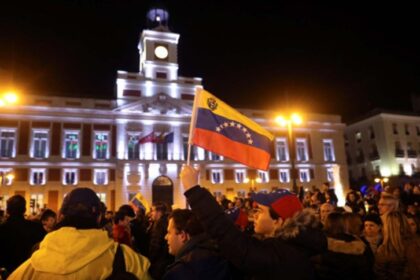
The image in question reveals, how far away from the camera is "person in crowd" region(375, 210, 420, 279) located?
363 cm

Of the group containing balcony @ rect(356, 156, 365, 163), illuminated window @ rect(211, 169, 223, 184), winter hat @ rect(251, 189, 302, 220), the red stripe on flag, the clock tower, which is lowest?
winter hat @ rect(251, 189, 302, 220)

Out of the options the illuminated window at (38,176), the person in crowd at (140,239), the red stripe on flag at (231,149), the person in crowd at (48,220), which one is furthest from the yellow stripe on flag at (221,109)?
the illuminated window at (38,176)

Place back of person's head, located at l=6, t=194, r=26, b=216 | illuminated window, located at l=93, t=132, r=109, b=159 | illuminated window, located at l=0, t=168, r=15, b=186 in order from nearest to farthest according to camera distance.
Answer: back of person's head, located at l=6, t=194, r=26, b=216, illuminated window, located at l=0, t=168, r=15, b=186, illuminated window, located at l=93, t=132, r=109, b=159

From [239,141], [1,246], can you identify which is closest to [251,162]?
[239,141]

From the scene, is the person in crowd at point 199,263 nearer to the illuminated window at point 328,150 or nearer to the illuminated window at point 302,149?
the illuminated window at point 302,149

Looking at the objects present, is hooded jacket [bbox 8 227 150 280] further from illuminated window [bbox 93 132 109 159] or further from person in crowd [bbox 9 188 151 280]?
illuminated window [bbox 93 132 109 159]

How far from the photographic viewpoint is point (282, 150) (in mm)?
39469

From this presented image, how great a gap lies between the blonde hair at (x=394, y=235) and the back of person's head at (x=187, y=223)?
236 centimetres

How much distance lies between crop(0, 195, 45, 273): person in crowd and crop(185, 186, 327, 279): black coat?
3225 millimetres

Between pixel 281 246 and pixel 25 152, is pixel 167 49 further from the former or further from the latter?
pixel 281 246

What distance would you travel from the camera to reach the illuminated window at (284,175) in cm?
3815

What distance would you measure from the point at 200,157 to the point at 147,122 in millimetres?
6557

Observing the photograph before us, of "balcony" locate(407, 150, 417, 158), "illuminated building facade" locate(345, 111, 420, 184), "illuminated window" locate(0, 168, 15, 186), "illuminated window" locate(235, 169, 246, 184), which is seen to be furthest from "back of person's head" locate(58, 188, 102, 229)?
"balcony" locate(407, 150, 417, 158)

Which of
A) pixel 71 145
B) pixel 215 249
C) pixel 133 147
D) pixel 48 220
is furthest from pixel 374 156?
pixel 215 249
